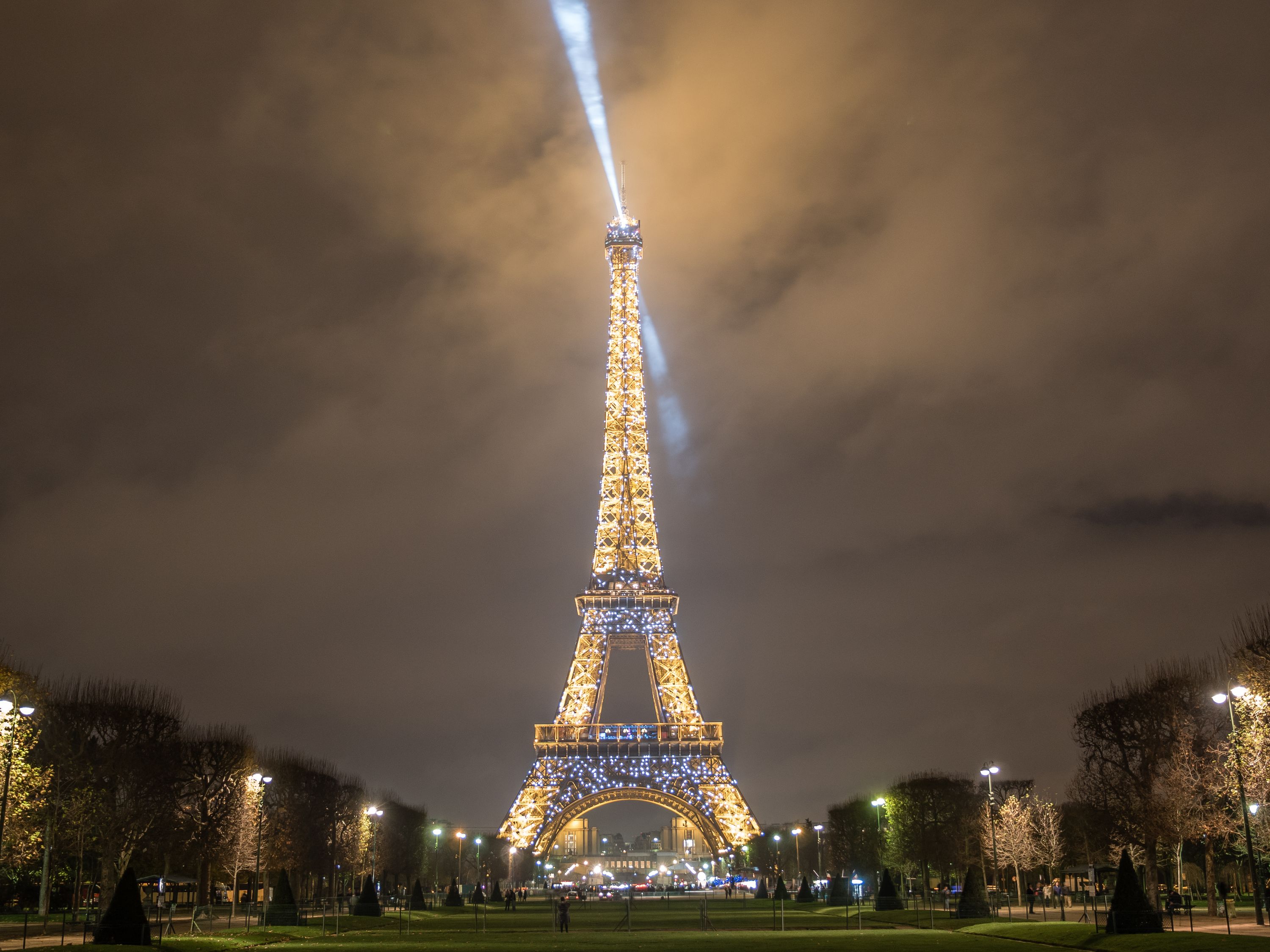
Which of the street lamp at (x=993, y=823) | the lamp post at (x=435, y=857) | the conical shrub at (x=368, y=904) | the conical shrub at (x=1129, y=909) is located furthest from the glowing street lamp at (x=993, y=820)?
the lamp post at (x=435, y=857)

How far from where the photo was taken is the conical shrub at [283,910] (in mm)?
54531

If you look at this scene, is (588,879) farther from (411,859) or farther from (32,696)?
(32,696)

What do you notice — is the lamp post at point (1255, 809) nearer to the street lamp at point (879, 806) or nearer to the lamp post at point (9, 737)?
the street lamp at point (879, 806)

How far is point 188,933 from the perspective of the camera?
47500 mm

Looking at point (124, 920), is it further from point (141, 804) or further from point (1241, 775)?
point (1241, 775)

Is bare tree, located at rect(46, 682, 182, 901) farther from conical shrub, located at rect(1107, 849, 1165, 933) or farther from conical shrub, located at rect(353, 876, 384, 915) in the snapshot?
conical shrub, located at rect(1107, 849, 1165, 933)

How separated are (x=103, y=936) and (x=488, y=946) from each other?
12022 mm

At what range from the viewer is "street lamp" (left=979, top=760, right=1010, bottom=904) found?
55.1 meters

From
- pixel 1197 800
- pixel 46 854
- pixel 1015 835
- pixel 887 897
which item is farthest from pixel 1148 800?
pixel 46 854

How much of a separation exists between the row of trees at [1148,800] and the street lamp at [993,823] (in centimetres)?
66

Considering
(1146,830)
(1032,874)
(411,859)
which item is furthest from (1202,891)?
(411,859)

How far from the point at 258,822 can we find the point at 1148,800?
44.5 meters

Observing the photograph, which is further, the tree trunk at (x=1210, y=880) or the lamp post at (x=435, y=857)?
the lamp post at (x=435, y=857)

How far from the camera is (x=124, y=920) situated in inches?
1374
